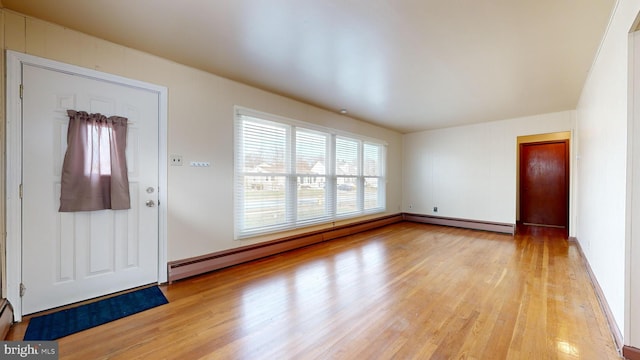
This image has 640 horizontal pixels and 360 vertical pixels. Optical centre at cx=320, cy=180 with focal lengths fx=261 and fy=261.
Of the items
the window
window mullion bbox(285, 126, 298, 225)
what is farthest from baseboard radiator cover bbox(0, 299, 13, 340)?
window mullion bbox(285, 126, 298, 225)

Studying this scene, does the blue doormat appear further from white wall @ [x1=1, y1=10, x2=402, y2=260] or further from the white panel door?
white wall @ [x1=1, y1=10, x2=402, y2=260]

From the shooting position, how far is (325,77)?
335 cm

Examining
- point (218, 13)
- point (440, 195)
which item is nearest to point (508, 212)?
Answer: point (440, 195)

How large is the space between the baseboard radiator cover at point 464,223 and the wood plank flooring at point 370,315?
1800 mm

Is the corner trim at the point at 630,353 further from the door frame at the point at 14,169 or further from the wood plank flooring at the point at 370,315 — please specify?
the door frame at the point at 14,169

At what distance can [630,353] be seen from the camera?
171 centimetres

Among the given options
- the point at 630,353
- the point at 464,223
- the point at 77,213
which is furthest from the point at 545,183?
the point at 77,213

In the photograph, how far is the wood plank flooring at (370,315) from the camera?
1.81 meters

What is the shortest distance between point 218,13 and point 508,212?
6.32 m

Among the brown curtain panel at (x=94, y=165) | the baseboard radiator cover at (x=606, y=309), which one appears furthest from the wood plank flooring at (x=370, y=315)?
the brown curtain panel at (x=94, y=165)

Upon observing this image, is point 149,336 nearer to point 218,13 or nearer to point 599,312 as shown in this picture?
point 218,13

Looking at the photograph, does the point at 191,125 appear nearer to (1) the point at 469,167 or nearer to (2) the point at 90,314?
(2) the point at 90,314

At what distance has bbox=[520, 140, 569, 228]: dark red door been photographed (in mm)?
6395

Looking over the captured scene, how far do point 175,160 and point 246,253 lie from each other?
155cm
